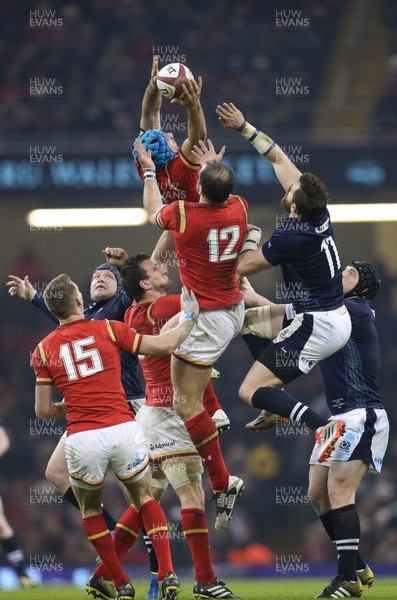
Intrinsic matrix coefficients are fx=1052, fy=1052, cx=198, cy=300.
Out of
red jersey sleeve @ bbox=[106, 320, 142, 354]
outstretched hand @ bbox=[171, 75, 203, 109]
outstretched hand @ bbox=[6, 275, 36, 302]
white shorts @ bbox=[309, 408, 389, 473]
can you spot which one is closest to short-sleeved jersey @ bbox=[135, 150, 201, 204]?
outstretched hand @ bbox=[171, 75, 203, 109]

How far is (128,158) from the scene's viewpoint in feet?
49.0

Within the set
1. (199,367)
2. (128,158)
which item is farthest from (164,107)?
(199,367)

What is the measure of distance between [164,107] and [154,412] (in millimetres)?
10118

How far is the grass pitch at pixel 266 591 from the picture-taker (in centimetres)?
758

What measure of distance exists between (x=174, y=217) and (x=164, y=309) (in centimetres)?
83

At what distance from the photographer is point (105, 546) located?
6.44 m

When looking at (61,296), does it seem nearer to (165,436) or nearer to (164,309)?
(164,309)

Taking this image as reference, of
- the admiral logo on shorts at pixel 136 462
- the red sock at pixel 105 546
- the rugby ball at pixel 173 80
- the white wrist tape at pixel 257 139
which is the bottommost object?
the red sock at pixel 105 546

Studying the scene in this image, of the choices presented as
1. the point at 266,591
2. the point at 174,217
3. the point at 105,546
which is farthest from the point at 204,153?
the point at 266,591

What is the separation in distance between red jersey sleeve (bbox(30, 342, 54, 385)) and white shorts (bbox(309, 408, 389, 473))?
6.90 ft

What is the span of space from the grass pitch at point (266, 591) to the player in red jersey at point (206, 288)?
3.23 feet

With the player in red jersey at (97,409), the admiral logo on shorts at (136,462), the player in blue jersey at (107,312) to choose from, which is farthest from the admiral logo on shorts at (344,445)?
the player in blue jersey at (107,312)

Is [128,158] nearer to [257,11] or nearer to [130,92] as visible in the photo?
[130,92]

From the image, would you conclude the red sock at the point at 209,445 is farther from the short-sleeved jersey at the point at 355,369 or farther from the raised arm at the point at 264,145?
the raised arm at the point at 264,145
